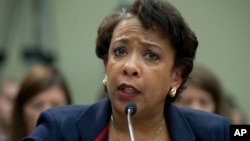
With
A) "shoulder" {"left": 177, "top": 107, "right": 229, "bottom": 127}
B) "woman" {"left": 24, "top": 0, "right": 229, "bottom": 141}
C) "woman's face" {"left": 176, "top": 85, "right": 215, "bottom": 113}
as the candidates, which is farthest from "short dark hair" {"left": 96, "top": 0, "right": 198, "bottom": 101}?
"woman's face" {"left": 176, "top": 85, "right": 215, "bottom": 113}

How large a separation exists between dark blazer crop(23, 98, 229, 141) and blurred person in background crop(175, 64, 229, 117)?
88cm

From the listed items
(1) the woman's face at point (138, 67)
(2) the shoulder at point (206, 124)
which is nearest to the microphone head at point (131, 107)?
(1) the woman's face at point (138, 67)

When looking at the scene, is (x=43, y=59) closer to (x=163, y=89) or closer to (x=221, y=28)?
(x=221, y=28)

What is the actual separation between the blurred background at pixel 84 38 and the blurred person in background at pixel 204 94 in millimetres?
2475

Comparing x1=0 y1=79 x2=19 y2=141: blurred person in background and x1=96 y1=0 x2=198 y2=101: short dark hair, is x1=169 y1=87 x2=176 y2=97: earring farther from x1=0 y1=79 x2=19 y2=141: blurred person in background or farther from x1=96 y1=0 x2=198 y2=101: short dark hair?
x1=0 y1=79 x2=19 y2=141: blurred person in background

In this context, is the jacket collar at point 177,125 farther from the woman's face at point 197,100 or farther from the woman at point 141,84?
the woman's face at point 197,100

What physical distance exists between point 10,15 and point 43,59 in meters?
0.60

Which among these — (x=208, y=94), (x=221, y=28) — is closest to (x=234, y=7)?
(x=221, y=28)

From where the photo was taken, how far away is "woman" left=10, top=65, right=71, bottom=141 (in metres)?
3.96

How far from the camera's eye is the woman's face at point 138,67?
265cm

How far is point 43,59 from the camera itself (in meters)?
6.85

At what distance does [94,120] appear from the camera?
2844mm

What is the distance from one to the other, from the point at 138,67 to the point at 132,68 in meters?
0.04

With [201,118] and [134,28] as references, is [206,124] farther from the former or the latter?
[134,28]
